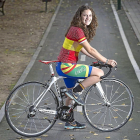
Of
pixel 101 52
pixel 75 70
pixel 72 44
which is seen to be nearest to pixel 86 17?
pixel 72 44

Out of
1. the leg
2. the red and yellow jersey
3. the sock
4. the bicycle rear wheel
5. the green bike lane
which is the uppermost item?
the red and yellow jersey

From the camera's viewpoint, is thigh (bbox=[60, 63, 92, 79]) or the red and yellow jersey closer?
the red and yellow jersey

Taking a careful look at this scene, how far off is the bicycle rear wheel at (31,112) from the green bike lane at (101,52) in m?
0.15

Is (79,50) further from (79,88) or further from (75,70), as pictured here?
(79,88)

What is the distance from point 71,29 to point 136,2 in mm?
23964

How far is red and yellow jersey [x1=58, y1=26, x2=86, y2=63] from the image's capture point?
19.1ft

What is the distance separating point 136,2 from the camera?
2897 centimetres

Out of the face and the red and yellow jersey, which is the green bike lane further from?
the face

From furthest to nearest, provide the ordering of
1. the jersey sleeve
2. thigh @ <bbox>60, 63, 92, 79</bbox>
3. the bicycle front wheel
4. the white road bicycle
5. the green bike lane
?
1. the green bike lane
2. the bicycle front wheel
3. the white road bicycle
4. thigh @ <bbox>60, 63, 92, 79</bbox>
5. the jersey sleeve

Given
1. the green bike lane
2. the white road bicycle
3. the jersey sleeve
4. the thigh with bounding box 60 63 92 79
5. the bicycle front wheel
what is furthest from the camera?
the green bike lane

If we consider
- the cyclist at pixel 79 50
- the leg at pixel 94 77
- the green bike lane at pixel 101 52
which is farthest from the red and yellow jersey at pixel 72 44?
the green bike lane at pixel 101 52

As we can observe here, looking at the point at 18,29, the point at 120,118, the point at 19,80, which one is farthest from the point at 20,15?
the point at 120,118

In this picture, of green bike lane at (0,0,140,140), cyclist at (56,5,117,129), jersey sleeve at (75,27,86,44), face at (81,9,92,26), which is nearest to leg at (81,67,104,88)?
cyclist at (56,5,117,129)

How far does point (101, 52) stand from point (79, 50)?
8.14m
